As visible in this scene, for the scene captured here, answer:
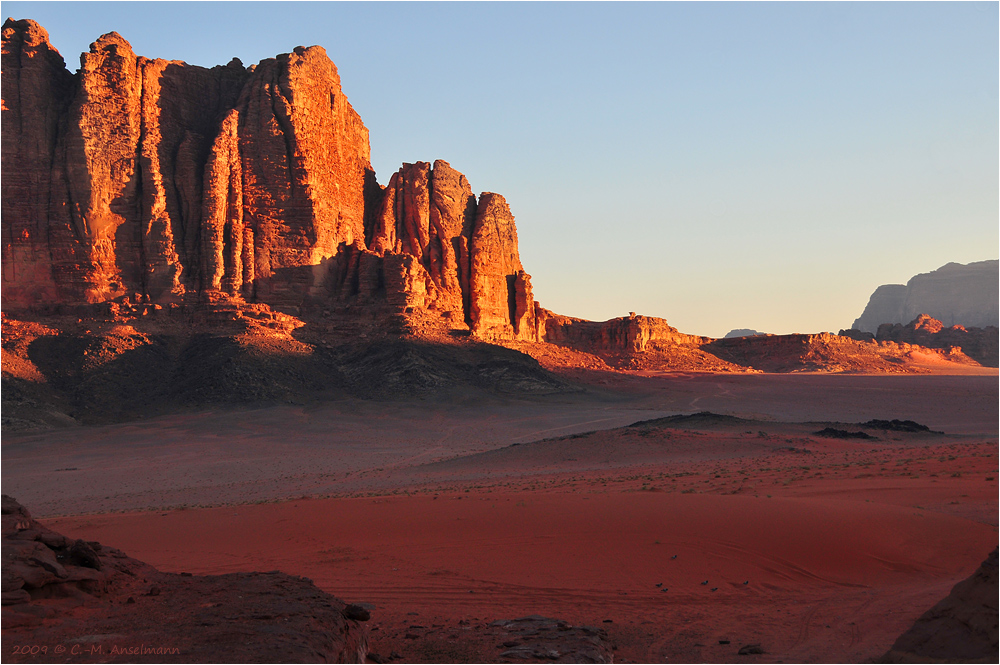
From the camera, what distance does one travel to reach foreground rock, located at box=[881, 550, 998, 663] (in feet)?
19.4

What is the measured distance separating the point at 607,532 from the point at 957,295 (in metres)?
211

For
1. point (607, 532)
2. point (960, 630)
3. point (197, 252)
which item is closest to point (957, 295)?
point (197, 252)

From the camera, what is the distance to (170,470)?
28453mm

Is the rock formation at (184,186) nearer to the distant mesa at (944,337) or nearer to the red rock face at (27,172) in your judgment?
the red rock face at (27,172)

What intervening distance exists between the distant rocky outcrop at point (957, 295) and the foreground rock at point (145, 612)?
189 m

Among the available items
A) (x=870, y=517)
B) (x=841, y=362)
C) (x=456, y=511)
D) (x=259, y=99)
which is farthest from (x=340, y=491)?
(x=841, y=362)

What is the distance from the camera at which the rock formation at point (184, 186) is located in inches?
2084

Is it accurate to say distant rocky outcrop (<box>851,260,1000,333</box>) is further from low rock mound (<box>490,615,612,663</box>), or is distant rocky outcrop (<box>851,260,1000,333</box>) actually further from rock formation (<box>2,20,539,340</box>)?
low rock mound (<box>490,615,612,663</box>)

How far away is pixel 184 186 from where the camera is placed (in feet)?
184

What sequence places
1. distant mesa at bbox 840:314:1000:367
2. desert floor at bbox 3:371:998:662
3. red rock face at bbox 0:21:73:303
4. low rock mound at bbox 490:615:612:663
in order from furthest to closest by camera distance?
distant mesa at bbox 840:314:1000:367 → red rock face at bbox 0:21:73:303 → desert floor at bbox 3:371:998:662 → low rock mound at bbox 490:615:612:663

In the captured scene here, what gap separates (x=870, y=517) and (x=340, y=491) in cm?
1468

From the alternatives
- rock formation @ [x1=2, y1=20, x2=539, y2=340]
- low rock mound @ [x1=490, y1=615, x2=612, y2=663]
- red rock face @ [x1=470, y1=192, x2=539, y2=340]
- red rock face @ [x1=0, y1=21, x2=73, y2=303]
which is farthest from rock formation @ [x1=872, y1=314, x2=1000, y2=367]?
low rock mound @ [x1=490, y1=615, x2=612, y2=663]

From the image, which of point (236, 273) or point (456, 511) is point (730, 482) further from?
point (236, 273)

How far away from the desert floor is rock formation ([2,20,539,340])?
2814 cm
